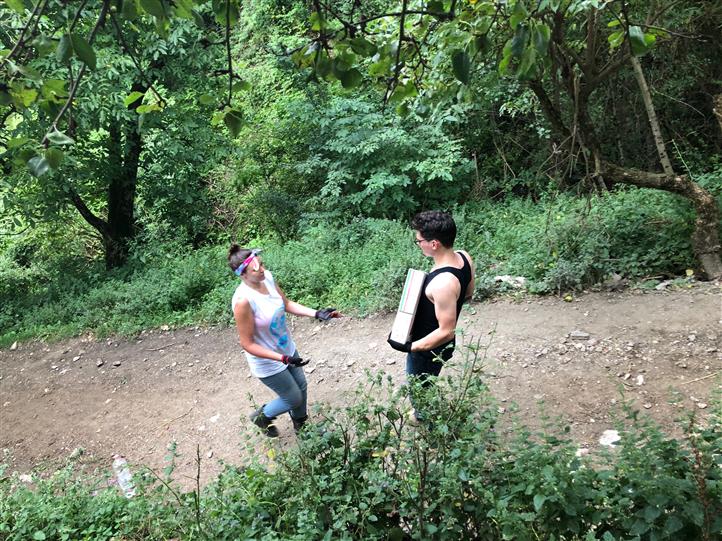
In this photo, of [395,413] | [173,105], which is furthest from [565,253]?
[173,105]

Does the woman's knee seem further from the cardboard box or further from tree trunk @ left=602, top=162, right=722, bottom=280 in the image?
tree trunk @ left=602, top=162, right=722, bottom=280

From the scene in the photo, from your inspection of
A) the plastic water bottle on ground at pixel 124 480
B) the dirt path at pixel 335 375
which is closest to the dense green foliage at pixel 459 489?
the plastic water bottle on ground at pixel 124 480

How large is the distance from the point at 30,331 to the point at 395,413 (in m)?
8.18

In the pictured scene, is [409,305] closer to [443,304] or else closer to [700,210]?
[443,304]

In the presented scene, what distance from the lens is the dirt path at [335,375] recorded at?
167 inches

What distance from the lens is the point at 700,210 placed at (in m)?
5.59

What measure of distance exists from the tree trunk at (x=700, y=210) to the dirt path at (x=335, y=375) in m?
0.45

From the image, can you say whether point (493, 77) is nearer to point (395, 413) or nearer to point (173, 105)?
point (395, 413)

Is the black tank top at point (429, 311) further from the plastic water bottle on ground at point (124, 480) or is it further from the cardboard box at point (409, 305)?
the plastic water bottle on ground at point (124, 480)

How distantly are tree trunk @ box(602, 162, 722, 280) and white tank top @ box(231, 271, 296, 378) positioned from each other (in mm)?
4320

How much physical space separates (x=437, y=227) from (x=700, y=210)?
434cm

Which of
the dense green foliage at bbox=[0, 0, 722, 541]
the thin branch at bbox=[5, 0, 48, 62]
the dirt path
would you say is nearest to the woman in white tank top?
the dirt path

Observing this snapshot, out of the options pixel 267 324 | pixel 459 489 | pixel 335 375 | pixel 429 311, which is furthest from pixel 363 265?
pixel 459 489

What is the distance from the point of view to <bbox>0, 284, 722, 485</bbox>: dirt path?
167 inches
